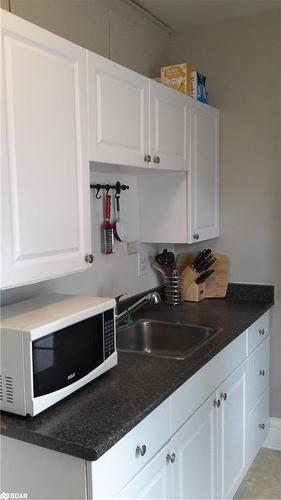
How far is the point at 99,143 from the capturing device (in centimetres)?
174

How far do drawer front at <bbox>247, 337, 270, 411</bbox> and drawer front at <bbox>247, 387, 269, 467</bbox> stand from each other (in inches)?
2.3

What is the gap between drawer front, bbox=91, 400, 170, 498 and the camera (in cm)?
124

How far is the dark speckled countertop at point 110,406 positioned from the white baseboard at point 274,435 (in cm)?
100

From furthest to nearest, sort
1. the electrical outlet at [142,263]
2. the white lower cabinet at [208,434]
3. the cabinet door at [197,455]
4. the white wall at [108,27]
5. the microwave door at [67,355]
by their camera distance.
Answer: the electrical outlet at [142,263], the white wall at [108,27], the cabinet door at [197,455], the white lower cabinet at [208,434], the microwave door at [67,355]

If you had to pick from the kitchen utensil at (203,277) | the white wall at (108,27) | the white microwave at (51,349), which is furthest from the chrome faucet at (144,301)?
the white wall at (108,27)

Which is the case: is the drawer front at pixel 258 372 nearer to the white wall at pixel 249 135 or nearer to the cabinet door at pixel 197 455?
the white wall at pixel 249 135

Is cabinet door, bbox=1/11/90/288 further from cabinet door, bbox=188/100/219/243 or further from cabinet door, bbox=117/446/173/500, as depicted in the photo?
cabinet door, bbox=188/100/219/243

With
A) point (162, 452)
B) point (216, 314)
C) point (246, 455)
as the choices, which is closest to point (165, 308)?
point (216, 314)

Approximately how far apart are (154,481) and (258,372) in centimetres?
129

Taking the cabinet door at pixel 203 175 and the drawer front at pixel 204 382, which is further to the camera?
the cabinet door at pixel 203 175

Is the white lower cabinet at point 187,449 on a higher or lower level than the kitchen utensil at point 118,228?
lower

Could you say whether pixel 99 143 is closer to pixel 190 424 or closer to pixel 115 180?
pixel 115 180

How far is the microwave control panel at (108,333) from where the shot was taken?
1.64 meters

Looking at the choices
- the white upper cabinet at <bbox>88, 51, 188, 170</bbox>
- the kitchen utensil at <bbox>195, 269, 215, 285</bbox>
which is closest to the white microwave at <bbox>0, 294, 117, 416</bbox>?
the white upper cabinet at <bbox>88, 51, 188, 170</bbox>
